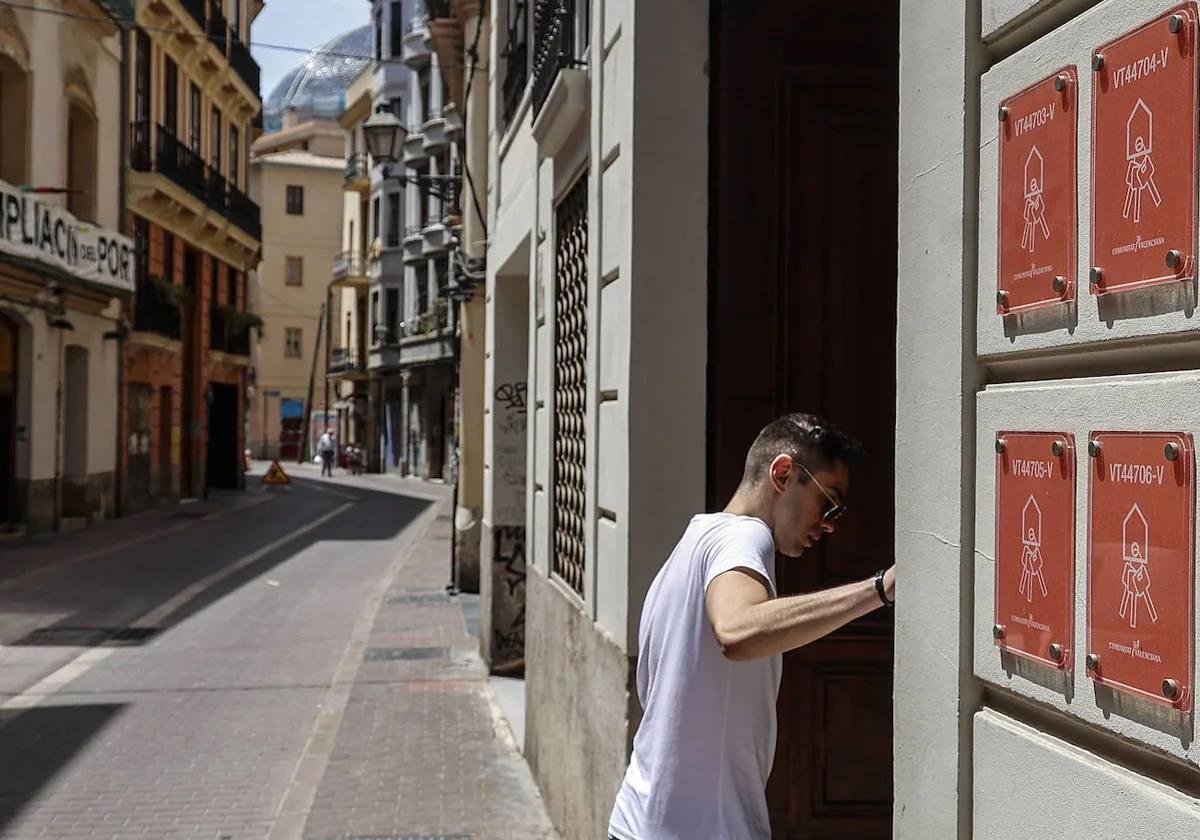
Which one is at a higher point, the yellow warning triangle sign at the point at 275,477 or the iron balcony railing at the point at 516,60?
the iron balcony railing at the point at 516,60

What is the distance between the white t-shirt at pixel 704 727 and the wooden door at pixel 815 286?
5.50 feet

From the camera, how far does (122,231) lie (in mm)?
26578

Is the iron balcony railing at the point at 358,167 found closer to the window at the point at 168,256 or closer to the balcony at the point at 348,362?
the balcony at the point at 348,362

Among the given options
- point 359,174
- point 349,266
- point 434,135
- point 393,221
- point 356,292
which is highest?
point 359,174

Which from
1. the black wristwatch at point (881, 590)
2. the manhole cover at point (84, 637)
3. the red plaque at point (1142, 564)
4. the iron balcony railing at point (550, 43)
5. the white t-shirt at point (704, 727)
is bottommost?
the manhole cover at point (84, 637)

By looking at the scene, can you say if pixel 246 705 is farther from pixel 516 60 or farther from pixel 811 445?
pixel 811 445

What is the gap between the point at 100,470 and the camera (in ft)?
82.4

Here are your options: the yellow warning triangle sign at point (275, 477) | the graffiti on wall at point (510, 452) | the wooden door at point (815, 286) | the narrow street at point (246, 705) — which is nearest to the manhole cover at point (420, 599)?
the narrow street at point (246, 705)

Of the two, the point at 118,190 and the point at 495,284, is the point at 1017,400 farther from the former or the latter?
the point at 118,190

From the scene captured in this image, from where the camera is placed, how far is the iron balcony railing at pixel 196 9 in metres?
30.2

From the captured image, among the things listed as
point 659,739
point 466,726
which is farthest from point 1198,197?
point 466,726

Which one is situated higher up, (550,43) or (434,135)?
(434,135)

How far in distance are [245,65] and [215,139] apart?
315 cm

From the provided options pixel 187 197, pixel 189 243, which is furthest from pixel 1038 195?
pixel 189 243
